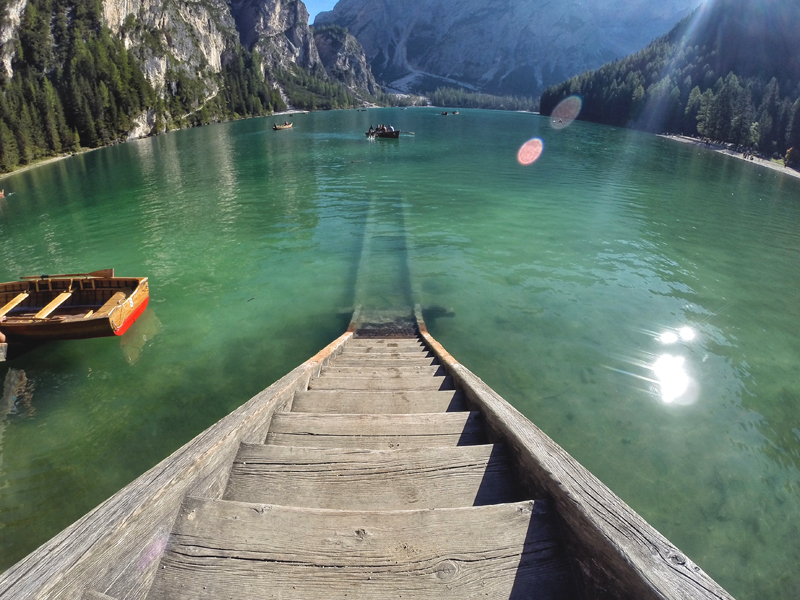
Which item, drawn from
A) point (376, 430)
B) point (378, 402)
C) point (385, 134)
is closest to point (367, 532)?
point (376, 430)

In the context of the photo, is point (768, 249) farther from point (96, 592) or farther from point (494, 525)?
point (96, 592)

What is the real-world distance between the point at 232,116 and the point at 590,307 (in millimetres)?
156459

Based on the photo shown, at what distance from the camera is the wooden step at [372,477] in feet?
10.2

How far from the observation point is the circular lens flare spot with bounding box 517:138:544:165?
44969 mm

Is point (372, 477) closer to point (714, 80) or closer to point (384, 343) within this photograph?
point (384, 343)

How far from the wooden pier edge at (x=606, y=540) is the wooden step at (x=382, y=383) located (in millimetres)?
2955

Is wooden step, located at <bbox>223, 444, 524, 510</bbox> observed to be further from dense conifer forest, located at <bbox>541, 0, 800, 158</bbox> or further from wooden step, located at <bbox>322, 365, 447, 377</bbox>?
dense conifer forest, located at <bbox>541, 0, 800, 158</bbox>

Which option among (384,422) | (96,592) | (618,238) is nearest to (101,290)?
(384,422)

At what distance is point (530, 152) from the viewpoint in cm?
5316

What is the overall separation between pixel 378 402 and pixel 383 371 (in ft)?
5.48

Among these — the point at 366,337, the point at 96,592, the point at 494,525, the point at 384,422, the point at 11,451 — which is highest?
the point at 96,592

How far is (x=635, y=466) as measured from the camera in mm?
6863

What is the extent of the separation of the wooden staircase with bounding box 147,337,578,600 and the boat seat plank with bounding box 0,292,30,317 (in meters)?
11.5

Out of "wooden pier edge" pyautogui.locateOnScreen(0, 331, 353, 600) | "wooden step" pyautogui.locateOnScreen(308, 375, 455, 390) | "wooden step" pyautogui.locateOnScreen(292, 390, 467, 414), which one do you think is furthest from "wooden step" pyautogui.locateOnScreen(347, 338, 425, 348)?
"wooden pier edge" pyautogui.locateOnScreen(0, 331, 353, 600)
